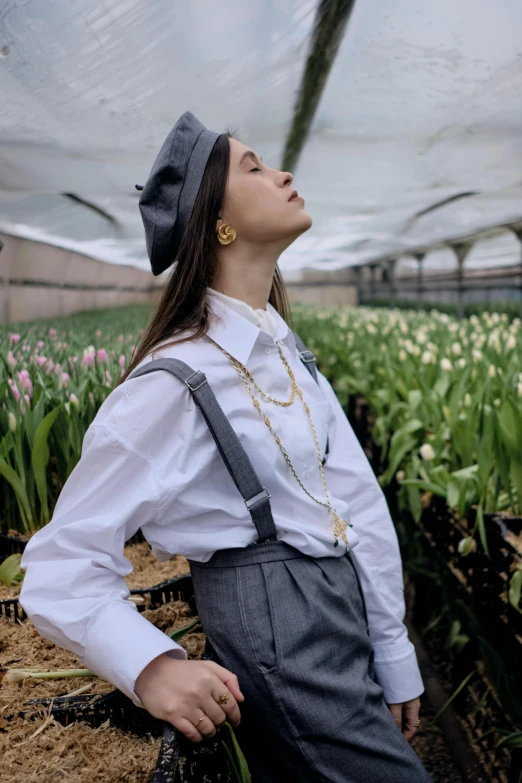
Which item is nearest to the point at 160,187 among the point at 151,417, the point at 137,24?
the point at 151,417

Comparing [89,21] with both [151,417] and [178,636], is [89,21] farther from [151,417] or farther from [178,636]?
[178,636]

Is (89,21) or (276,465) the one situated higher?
(89,21)

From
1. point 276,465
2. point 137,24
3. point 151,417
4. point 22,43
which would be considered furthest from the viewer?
point 137,24

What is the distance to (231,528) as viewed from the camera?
1.04 metres

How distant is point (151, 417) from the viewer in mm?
985

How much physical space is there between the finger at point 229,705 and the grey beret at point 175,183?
710mm

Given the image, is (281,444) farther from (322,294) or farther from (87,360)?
(322,294)

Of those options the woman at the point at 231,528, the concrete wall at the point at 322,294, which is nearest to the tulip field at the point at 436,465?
the woman at the point at 231,528

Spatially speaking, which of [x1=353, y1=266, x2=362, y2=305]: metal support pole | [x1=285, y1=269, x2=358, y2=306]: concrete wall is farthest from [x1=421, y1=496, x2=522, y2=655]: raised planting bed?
[x1=285, y1=269, x2=358, y2=306]: concrete wall

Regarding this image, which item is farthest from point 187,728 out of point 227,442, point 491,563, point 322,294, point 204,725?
point 322,294

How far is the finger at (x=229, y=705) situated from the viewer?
0.87 m

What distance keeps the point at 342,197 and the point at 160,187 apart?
4487mm

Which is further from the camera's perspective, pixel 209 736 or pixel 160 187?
pixel 160 187

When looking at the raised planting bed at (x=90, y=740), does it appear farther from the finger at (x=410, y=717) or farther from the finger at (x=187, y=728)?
the finger at (x=410, y=717)
